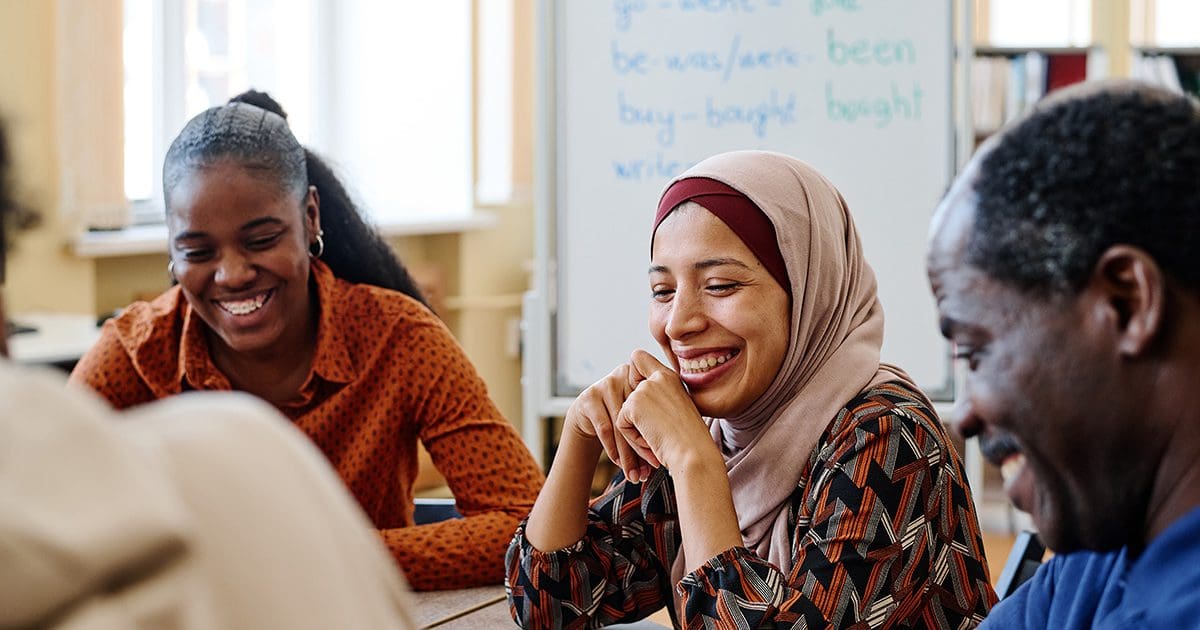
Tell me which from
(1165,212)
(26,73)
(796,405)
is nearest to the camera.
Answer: (1165,212)

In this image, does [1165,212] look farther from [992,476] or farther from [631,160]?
[992,476]

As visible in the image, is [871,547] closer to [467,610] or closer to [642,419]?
[642,419]

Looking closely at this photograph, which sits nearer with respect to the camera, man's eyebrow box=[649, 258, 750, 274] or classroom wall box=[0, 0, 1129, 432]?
man's eyebrow box=[649, 258, 750, 274]

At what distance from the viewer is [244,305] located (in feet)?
6.37

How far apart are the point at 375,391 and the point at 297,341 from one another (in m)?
0.14

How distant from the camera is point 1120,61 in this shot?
521 centimetres

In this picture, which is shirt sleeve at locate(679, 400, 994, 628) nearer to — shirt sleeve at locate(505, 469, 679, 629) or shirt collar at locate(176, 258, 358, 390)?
shirt sleeve at locate(505, 469, 679, 629)

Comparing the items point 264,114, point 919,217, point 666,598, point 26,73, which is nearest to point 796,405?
point 666,598

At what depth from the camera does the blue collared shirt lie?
96cm

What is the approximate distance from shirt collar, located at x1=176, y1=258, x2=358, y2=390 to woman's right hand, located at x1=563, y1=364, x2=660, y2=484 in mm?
450

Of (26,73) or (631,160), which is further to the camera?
(26,73)

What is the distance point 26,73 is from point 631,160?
1713 millimetres

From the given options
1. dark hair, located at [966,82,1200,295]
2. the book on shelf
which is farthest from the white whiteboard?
the book on shelf

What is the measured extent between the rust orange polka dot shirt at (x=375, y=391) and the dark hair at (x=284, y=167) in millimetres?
77
